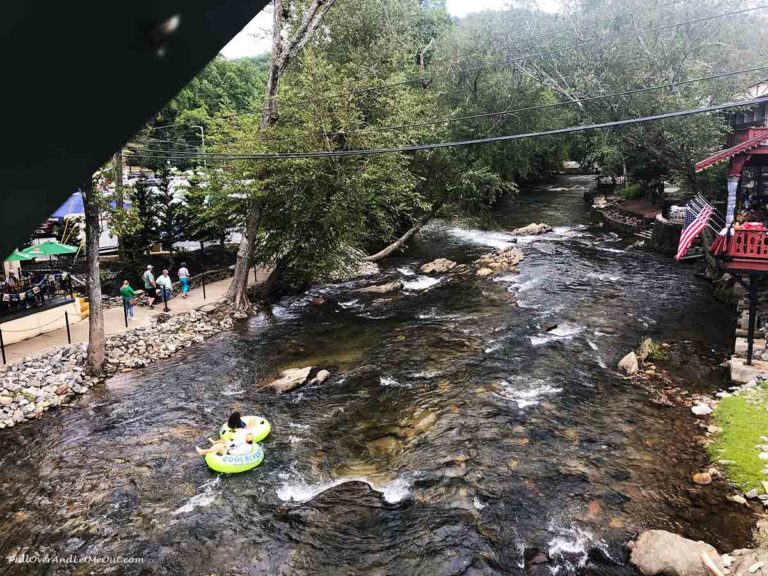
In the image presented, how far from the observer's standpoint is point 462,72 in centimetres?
3866

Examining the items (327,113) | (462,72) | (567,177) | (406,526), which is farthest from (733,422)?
(567,177)

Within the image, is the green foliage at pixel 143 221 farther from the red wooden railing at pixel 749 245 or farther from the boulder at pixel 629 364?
the red wooden railing at pixel 749 245

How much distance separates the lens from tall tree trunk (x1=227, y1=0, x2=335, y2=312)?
2238cm

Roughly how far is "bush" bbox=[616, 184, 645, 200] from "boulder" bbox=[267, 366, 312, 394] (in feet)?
133

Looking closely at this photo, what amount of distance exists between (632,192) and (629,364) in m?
36.4


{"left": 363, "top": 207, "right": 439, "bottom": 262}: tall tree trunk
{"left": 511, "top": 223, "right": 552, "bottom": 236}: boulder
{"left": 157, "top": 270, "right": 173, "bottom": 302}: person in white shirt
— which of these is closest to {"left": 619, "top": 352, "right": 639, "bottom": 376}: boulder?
{"left": 157, "top": 270, "right": 173, "bottom": 302}: person in white shirt

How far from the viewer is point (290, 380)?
16.5 meters

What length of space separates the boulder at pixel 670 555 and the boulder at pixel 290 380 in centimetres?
1007

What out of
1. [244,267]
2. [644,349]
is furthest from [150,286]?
[644,349]

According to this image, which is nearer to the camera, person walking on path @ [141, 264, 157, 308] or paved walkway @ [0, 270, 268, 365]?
paved walkway @ [0, 270, 268, 365]

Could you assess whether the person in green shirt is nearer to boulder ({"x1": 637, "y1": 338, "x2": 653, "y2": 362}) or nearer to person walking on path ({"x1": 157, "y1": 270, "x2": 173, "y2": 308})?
person walking on path ({"x1": 157, "y1": 270, "x2": 173, "y2": 308})

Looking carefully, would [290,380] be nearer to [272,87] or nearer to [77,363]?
[77,363]

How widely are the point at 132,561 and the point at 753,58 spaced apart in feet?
150

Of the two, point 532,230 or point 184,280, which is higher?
point 184,280
